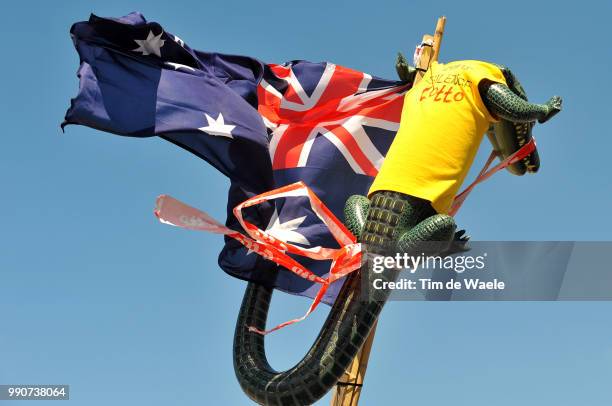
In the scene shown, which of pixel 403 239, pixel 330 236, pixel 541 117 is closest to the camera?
pixel 403 239

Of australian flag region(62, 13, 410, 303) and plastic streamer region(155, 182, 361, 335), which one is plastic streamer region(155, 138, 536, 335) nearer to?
plastic streamer region(155, 182, 361, 335)

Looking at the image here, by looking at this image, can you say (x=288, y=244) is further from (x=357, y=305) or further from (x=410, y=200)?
(x=410, y=200)

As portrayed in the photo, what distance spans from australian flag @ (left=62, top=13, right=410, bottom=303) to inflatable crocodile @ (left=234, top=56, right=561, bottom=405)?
110 cm

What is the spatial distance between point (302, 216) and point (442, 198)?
7.09ft

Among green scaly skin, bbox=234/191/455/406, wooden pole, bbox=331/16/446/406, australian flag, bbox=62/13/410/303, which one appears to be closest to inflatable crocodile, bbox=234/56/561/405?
green scaly skin, bbox=234/191/455/406

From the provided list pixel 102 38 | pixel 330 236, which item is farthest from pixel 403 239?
pixel 102 38

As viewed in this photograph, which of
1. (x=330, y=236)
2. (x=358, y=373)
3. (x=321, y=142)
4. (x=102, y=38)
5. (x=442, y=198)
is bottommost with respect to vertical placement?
(x=358, y=373)

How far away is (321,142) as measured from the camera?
1024cm

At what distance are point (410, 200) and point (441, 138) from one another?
1.89ft

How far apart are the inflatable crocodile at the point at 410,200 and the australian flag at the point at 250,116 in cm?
110

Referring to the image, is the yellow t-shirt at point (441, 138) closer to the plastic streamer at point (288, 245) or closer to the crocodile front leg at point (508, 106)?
the crocodile front leg at point (508, 106)

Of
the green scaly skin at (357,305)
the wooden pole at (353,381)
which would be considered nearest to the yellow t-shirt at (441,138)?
the green scaly skin at (357,305)

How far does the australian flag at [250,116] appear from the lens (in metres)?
9.41

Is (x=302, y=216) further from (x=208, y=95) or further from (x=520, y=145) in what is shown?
(x=520, y=145)
